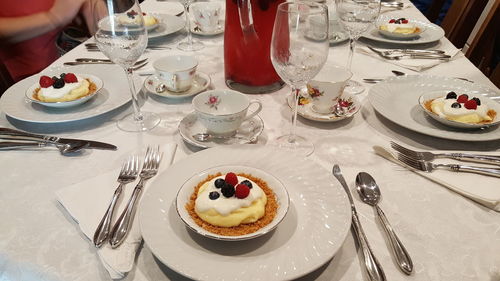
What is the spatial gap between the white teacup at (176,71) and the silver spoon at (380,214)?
1.55 ft

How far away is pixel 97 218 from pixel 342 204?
0.37 m

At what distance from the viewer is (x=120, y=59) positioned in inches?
30.4

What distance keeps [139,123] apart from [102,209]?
0.28 metres

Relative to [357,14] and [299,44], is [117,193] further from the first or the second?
[357,14]

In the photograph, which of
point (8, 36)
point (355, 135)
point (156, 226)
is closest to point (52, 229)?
point (156, 226)

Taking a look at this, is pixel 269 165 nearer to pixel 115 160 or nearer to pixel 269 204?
pixel 269 204

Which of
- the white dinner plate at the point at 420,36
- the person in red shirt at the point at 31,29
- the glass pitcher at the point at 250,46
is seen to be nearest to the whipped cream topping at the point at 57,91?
the glass pitcher at the point at 250,46

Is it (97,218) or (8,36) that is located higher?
(97,218)

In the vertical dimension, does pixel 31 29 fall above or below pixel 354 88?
below

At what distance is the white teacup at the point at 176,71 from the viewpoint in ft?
2.86

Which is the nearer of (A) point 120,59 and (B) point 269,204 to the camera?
(B) point 269,204

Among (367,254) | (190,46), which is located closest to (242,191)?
(367,254)

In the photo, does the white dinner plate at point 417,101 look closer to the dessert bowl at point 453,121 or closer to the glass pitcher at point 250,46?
the dessert bowl at point 453,121

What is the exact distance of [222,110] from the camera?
0.80m
